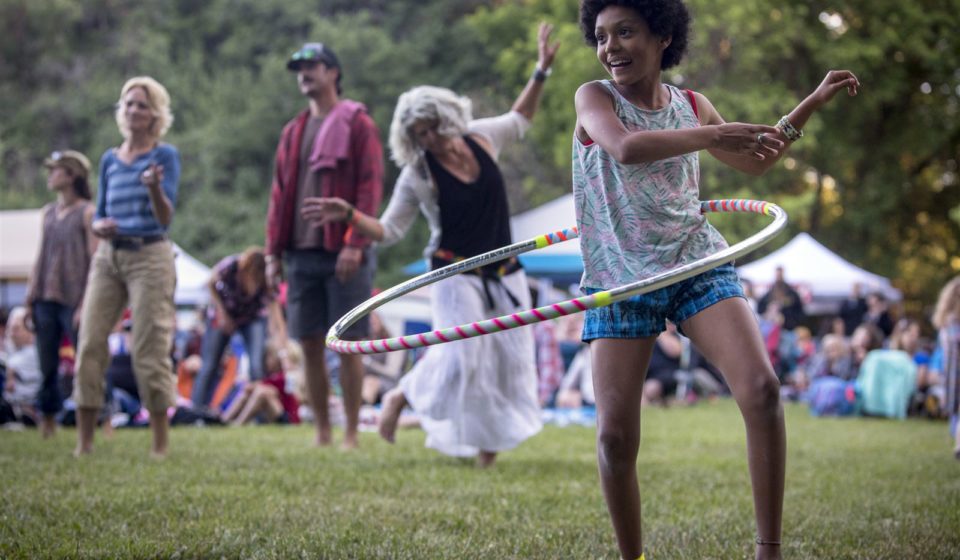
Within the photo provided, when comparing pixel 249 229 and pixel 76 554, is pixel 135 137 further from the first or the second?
pixel 249 229

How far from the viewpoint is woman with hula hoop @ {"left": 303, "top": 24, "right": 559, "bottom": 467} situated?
273 inches

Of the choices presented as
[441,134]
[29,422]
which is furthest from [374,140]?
[29,422]

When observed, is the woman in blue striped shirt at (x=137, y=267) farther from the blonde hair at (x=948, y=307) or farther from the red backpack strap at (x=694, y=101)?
the blonde hair at (x=948, y=307)

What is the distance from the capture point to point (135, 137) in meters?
7.46

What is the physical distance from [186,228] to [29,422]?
22.9 meters

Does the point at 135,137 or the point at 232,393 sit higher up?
the point at 135,137

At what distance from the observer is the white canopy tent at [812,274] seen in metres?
23.0

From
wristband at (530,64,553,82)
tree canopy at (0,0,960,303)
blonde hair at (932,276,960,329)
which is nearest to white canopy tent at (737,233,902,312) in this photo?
tree canopy at (0,0,960,303)

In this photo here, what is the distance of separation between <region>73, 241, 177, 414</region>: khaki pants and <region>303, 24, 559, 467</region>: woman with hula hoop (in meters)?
1.17

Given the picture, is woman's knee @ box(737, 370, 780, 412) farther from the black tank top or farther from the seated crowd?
the seated crowd

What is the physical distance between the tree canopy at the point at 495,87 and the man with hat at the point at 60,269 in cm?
2139

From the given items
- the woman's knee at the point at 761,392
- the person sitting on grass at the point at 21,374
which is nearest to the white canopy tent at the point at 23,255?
the person sitting on grass at the point at 21,374

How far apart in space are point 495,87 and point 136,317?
1241 inches

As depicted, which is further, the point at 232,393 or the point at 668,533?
the point at 232,393
